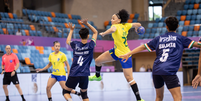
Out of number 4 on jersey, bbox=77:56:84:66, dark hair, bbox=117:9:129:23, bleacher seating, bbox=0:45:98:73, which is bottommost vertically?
bleacher seating, bbox=0:45:98:73

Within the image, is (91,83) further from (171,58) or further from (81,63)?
(171,58)

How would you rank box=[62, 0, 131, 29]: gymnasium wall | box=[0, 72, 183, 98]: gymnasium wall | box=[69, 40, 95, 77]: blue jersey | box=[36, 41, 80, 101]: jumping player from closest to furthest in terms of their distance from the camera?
box=[69, 40, 95, 77]: blue jersey, box=[36, 41, 80, 101]: jumping player, box=[0, 72, 183, 98]: gymnasium wall, box=[62, 0, 131, 29]: gymnasium wall

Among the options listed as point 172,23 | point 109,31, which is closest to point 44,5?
point 109,31

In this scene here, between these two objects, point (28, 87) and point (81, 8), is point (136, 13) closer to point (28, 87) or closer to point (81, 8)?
point (81, 8)

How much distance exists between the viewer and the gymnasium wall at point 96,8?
2172 cm

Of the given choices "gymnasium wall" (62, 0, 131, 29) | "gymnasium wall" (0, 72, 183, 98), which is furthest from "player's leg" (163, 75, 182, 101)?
"gymnasium wall" (62, 0, 131, 29)

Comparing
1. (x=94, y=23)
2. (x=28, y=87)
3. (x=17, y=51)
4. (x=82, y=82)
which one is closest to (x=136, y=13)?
(x=94, y=23)

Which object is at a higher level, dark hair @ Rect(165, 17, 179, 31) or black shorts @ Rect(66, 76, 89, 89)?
dark hair @ Rect(165, 17, 179, 31)

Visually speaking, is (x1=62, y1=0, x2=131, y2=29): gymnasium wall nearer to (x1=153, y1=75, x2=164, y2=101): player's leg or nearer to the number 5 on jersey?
(x1=153, y1=75, x2=164, y2=101): player's leg

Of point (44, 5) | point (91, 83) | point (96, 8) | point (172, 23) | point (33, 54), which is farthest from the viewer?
point (96, 8)

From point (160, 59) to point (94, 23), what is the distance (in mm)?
18426

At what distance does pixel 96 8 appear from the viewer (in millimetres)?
22172

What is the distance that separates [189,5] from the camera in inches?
762

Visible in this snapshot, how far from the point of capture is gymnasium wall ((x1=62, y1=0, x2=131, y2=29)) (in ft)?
71.3
